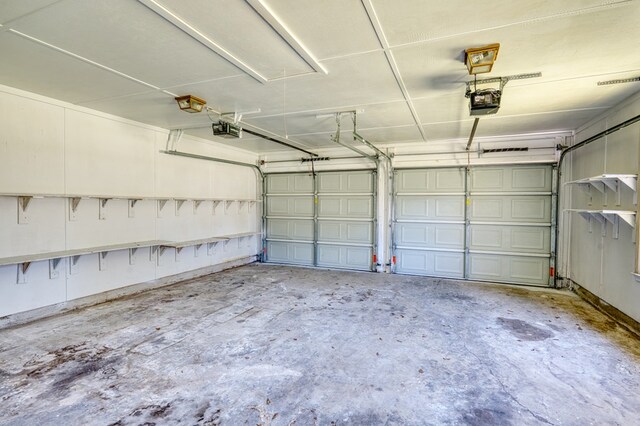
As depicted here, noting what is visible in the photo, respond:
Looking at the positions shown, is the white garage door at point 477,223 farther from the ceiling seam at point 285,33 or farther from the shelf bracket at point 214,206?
the ceiling seam at point 285,33

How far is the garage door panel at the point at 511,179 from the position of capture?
551 centimetres

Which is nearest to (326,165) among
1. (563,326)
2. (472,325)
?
(472,325)

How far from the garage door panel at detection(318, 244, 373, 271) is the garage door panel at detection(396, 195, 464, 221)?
1092mm

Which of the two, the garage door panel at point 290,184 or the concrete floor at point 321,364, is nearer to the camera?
the concrete floor at point 321,364

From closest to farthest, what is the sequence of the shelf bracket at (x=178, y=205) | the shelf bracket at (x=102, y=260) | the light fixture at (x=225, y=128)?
the light fixture at (x=225, y=128) → the shelf bracket at (x=102, y=260) → the shelf bracket at (x=178, y=205)

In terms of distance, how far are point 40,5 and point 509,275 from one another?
684cm

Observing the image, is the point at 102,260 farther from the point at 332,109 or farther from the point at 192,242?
the point at 332,109

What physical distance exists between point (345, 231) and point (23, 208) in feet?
17.0

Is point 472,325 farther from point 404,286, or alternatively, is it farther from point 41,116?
point 41,116

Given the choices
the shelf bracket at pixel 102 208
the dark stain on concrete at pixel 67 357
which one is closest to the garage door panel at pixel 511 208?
the dark stain on concrete at pixel 67 357

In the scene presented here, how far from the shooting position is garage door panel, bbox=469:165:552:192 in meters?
5.51

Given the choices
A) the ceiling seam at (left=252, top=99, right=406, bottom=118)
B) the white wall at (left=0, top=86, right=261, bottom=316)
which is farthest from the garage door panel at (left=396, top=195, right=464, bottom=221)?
the white wall at (left=0, top=86, right=261, bottom=316)

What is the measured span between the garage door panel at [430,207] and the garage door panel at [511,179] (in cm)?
42

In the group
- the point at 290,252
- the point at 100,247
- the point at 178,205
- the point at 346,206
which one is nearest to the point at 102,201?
the point at 100,247
